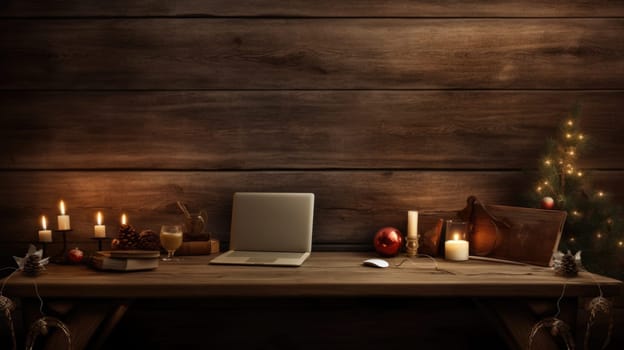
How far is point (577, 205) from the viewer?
1.43m

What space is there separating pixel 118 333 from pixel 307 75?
3.52 ft

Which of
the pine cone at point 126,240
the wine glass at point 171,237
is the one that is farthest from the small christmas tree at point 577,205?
the pine cone at point 126,240

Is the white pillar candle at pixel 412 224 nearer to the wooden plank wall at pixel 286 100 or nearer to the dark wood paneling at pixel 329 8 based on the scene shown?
the wooden plank wall at pixel 286 100

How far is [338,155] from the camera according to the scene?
1.58 m

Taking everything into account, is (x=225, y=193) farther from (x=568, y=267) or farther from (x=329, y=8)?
(x=568, y=267)

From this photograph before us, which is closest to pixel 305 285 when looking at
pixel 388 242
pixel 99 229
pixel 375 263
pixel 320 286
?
pixel 320 286

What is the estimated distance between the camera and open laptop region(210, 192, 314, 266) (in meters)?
1.49

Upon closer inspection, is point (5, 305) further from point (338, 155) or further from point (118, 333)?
point (338, 155)

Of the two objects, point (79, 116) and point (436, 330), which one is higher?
point (79, 116)

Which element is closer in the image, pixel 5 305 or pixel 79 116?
pixel 5 305

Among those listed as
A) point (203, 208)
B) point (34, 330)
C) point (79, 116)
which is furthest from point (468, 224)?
point (79, 116)

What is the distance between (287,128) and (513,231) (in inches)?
30.3

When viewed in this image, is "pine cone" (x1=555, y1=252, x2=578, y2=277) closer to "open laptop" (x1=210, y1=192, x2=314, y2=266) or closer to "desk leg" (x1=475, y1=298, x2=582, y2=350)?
"desk leg" (x1=475, y1=298, x2=582, y2=350)

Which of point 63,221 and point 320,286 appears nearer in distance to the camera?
point 320,286
